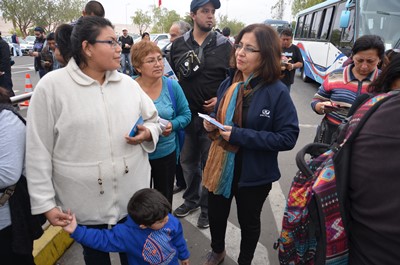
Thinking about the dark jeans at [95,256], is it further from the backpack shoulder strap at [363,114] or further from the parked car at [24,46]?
the parked car at [24,46]

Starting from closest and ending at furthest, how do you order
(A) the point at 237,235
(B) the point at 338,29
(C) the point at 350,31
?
(A) the point at 237,235, (C) the point at 350,31, (B) the point at 338,29

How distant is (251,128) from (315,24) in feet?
38.5

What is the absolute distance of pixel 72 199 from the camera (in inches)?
62.6

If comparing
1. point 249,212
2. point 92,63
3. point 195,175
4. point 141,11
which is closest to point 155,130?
point 92,63

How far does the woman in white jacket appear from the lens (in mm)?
1455

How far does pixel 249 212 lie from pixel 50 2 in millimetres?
58439

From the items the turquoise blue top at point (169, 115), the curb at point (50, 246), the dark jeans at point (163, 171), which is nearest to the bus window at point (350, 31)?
the turquoise blue top at point (169, 115)

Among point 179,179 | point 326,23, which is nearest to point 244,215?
point 179,179

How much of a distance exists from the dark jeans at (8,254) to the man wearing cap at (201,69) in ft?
5.28

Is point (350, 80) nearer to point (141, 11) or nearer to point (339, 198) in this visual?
point (339, 198)

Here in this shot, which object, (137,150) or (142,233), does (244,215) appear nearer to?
(142,233)

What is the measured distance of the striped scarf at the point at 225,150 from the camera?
6.53 ft

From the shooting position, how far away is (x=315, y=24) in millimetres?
11914

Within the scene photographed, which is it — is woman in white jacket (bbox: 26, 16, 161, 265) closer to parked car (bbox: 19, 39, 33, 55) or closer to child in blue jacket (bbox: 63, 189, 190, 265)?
child in blue jacket (bbox: 63, 189, 190, 265)
